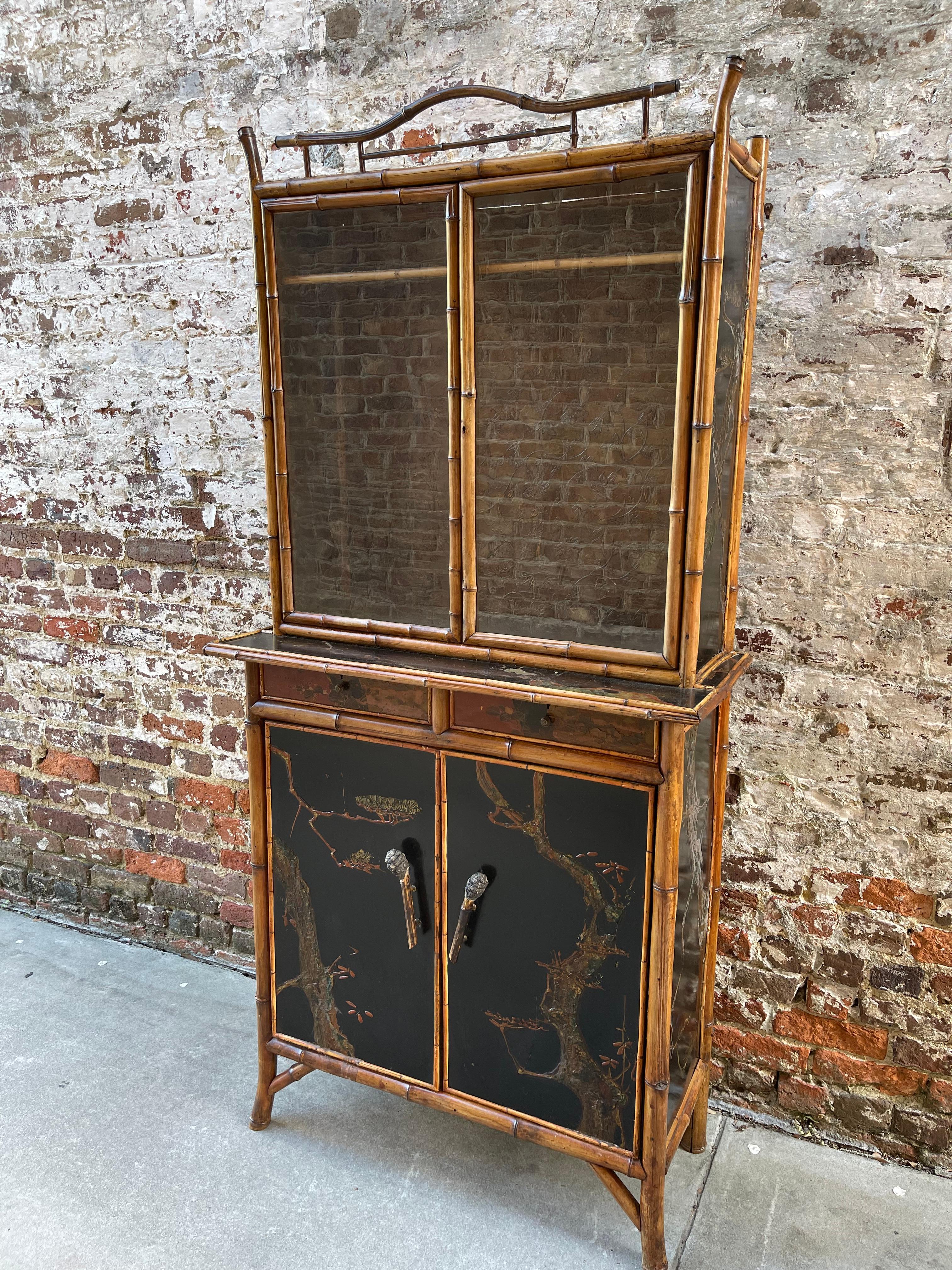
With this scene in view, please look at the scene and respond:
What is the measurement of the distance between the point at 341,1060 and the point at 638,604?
126 cm

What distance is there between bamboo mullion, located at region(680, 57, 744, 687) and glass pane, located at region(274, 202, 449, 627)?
0.49 m

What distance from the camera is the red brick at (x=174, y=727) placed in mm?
2805

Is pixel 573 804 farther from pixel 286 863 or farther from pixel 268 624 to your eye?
pixel 268 624

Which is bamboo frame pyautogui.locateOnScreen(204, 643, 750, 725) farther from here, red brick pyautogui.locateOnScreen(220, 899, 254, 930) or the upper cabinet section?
red brick pyautogui.locateOnScreen(220, 899, 254, 930)

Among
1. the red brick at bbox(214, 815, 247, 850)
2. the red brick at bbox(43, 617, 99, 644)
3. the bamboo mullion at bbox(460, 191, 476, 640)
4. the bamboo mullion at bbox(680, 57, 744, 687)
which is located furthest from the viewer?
the red brick at bbox(43, 617, 99, 644)

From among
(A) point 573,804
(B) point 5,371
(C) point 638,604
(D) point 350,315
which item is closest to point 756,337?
(C) point 638,604

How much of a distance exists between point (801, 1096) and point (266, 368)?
210 cm

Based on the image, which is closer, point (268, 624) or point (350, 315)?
point (350, 315)

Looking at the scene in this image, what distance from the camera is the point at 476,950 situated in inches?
74.4

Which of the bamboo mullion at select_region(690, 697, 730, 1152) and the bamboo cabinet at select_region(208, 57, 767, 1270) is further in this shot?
the bamboo mullion at select_region(690, 697, 730, 1152)

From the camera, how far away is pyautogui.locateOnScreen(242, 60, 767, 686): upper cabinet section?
157cm

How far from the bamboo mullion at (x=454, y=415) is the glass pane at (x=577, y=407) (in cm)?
4

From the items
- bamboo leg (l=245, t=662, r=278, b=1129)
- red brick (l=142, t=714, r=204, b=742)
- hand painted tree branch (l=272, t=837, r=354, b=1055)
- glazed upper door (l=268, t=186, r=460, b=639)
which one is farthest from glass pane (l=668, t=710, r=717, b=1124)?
red brick (l=142, t=714, r=204, b=742)

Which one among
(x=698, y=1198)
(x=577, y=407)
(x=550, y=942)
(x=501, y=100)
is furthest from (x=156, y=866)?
(x=501, y=100)
